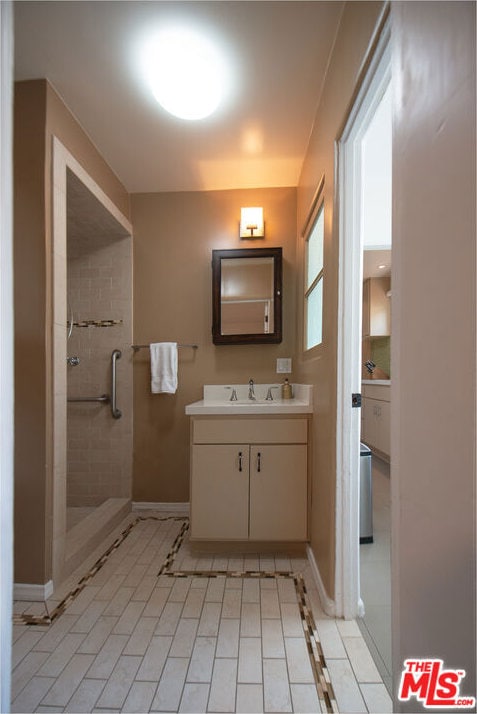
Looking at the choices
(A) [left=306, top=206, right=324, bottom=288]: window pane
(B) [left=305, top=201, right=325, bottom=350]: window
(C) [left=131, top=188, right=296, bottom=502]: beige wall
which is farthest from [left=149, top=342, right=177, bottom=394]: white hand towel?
(A) [left=306, top=206, right=324, bottom=288]: window pane

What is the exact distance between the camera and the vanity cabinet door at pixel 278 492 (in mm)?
1722

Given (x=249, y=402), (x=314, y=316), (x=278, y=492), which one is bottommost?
(x=278, y=492)

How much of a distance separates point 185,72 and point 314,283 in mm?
1177

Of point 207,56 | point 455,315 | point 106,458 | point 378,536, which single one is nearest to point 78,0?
point 207,56

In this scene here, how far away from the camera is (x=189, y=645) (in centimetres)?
115

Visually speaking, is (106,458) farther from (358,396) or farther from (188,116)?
(188,116)

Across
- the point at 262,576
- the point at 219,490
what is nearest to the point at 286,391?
the point at 219,490

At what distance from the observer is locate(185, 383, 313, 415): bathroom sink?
5.73ft

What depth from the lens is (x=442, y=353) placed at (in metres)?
0.52

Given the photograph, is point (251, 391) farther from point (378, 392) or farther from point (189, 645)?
point (378, 392)

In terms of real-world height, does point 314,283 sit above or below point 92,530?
above

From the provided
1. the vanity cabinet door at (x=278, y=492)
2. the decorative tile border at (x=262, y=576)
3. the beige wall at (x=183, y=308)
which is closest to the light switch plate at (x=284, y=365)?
the beige wall at (x=183, y=308)

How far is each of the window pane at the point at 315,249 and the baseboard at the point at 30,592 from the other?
6.87 ft

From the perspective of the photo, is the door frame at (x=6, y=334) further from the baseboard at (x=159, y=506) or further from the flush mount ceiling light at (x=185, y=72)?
the baseboard at (x=159, y=506)
